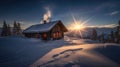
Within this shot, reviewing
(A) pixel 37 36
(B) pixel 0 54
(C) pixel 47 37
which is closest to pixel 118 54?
(B) pixel 0 54

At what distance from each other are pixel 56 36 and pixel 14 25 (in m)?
38.1

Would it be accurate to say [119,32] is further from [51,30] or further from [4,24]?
[4,24]

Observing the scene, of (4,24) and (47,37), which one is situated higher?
(4,24)

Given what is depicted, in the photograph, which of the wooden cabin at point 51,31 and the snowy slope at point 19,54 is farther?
the wooden cabin at point 51,31

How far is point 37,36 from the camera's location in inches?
1257

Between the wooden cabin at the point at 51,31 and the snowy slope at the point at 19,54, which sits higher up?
the wooden cabin at the point at 51,31

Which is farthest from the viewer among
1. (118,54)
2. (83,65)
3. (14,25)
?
(14,25)

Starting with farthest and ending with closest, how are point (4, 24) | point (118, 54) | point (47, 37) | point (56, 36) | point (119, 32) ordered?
point (4, 24) < point (119, 32) < point (56, 36) < point (47, 37) < point (118, 54)

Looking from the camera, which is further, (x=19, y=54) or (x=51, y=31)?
(x=51, y=31)

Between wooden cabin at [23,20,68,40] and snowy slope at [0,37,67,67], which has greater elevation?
wooden cabin at [23,20,68,40]

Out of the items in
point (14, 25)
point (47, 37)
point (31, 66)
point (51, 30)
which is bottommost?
point (31, 66)

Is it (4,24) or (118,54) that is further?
(4,24)

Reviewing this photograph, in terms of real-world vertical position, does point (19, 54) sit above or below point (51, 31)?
below

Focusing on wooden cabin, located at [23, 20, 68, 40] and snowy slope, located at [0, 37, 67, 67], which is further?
wooden cabin, located at [23, 20, 68, 40]
